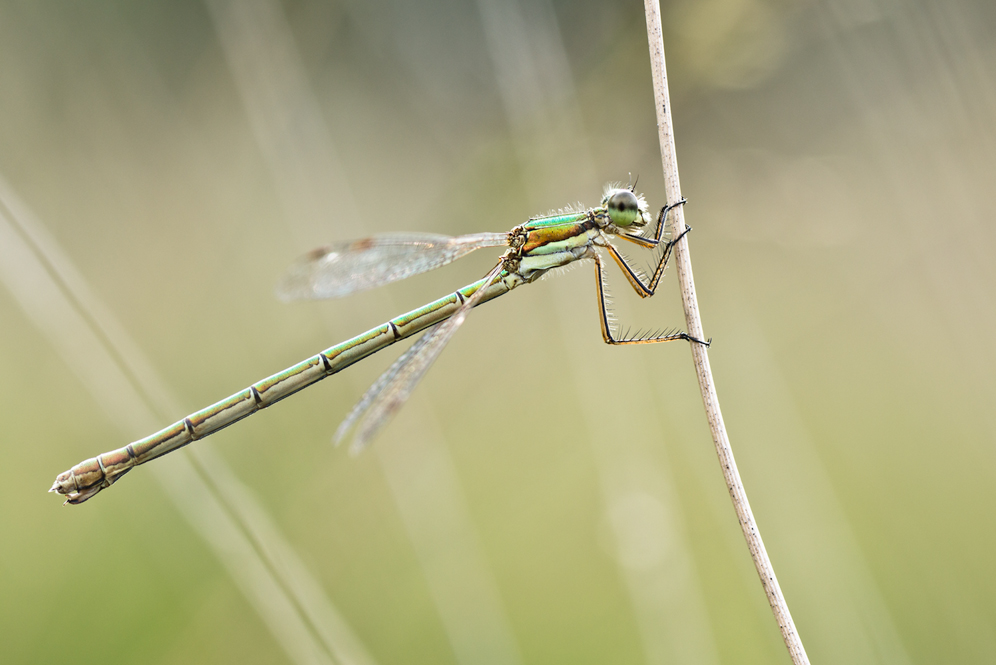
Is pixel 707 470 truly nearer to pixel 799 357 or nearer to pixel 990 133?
pixel 799 357

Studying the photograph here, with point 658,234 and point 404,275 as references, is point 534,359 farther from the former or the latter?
point 658,234

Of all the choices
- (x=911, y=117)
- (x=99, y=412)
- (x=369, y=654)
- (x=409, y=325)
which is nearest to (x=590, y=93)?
(x=409, y=325)

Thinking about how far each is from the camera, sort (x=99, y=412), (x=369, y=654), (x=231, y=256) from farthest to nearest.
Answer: (x=231, y=256)
(x=99, y=412)
(x=369, y=654)

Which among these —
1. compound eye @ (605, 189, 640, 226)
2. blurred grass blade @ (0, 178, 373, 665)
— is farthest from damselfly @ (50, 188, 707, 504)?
blurred grass blade @ (0, 178, 373, 665)

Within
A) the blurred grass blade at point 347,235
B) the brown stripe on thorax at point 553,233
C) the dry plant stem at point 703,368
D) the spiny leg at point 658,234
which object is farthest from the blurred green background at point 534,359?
the dry plant stem at point 703,368

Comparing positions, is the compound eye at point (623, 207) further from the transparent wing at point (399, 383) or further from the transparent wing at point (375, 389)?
the transparent wing at point (375, 389)

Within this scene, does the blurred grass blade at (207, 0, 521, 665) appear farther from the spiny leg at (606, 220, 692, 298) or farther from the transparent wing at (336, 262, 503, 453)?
the spiny leg at (606, 220, 692, 298)
